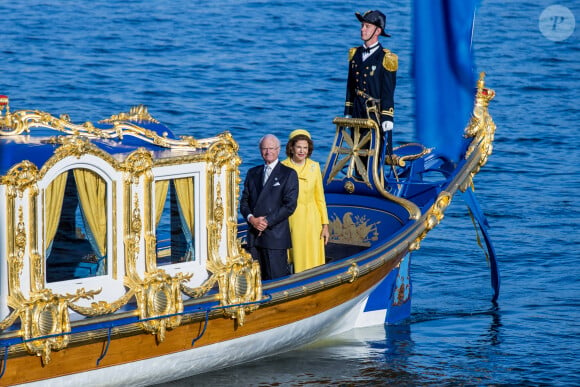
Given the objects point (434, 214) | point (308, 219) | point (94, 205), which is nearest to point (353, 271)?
point (308, 219)

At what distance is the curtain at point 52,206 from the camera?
31.6 feet

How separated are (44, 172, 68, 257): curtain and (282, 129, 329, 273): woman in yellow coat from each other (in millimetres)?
2511

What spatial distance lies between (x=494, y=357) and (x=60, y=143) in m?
5.08

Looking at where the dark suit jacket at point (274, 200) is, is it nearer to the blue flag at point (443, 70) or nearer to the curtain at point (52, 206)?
the curtain at point (52, 206)

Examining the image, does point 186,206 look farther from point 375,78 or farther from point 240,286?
point 375,78

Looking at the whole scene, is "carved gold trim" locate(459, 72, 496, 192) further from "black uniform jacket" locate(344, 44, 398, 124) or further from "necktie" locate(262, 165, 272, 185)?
"necktie" locate(262, 165, 272, 185)

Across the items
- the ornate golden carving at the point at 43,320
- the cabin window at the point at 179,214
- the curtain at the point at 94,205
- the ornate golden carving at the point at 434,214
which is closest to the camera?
the ornate golden carving at the point at 43,320

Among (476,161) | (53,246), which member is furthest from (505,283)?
(53,246)

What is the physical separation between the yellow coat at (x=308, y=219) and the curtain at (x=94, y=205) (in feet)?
7.23

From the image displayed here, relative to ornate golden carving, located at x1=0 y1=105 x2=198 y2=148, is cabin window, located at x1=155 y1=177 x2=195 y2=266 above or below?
below

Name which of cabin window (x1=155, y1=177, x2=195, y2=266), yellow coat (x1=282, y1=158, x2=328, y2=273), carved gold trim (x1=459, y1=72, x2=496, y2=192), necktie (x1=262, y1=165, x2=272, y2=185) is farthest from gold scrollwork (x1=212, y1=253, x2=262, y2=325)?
carved gold trim (x1=459, y1=72, x2=496, y2=192)

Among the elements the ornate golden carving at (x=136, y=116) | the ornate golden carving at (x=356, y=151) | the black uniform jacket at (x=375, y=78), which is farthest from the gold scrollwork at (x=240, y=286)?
the black uniform jacket at (x=375, y=78)

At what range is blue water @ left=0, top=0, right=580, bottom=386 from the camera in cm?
1273

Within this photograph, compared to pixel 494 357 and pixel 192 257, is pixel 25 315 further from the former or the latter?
pixel 494 357
